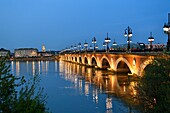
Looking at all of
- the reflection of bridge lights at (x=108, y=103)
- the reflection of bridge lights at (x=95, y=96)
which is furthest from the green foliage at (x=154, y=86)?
the reflection of bridge lights at (x=95, y=96)

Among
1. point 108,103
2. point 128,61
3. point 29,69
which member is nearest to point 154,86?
point 108,103

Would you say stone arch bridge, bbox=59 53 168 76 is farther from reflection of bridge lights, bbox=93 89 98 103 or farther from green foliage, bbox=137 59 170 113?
green foliage, bbox=137 59 170 113

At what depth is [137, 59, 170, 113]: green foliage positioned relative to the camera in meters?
14.5

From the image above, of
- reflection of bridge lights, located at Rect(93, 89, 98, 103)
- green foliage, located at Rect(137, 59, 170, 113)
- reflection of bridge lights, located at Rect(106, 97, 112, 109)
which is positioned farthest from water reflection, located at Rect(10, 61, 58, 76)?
green foliage, located at Rect(137, 59, 170, 113)

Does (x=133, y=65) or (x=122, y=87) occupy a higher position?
(x=133, y=65)

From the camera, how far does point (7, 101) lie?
9.16m

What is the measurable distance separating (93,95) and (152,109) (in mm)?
19733

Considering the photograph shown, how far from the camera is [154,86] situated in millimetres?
15328

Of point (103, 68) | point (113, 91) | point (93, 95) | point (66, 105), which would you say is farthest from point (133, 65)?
point (103, 68)

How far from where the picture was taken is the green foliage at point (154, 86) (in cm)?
1453

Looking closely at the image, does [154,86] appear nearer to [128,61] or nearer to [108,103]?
[108,103]

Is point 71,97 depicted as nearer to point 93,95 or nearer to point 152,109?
point 93,95

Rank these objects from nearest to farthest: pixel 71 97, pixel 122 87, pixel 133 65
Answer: pixel 71 97 → pixel 122 87 → pixel 133 65

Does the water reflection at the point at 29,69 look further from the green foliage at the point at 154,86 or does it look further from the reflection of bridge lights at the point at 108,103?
the green foliage at the point at 154,86
